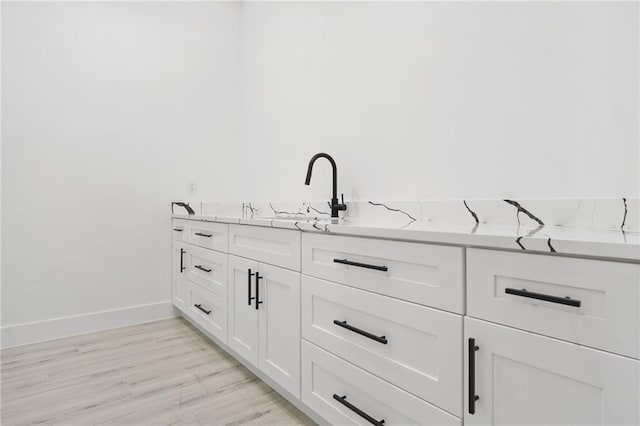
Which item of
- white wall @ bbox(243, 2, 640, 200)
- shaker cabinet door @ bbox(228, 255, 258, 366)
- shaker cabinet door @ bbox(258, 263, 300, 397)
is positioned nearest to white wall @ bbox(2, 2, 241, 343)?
white wall @ bbox(243, 2, 640, 200)

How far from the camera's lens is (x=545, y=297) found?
731 millimetres

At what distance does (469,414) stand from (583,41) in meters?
1.15


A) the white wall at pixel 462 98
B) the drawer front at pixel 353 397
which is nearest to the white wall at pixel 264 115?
the white wall at pixel 462 98

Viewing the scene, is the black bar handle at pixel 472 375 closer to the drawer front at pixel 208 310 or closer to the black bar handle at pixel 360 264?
the black bar handle at pixel 360 264

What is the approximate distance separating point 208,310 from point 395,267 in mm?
1454

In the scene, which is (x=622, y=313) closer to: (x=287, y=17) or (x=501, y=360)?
(x=501, y=360)

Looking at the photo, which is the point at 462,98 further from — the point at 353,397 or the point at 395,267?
the point at 353,397

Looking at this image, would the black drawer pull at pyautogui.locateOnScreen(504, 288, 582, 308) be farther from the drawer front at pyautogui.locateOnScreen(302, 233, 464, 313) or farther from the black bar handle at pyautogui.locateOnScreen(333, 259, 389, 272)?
the black bar handle at pyautogui.locateOnScreen(333, 259, 389, 272)

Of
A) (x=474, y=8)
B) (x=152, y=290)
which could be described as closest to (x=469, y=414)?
(x=474, y=8)

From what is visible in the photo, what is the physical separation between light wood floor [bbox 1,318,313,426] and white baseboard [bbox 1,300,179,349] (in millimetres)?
74

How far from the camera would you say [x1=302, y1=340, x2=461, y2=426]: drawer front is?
0.97 m

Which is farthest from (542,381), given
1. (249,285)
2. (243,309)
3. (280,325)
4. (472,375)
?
(243,309)

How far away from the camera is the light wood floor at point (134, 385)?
1479 millimetres

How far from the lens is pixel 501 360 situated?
813 mm
